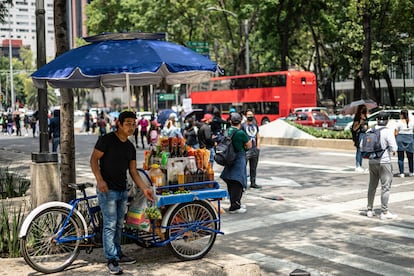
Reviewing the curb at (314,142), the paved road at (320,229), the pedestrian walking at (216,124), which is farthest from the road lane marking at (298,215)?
the curb at (314,142)

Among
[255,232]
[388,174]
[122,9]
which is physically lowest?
[255,232]

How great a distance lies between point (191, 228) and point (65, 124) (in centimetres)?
253

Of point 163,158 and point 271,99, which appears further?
point 271,99

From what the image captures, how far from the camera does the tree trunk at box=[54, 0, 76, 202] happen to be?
8.03 m

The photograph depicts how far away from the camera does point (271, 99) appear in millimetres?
41938

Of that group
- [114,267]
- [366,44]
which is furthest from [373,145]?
[366,44]

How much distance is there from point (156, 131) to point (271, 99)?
2177cm

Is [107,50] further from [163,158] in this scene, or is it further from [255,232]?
[255,232]

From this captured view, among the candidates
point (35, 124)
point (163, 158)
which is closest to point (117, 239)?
point (163, 158)

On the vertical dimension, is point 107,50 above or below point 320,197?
above

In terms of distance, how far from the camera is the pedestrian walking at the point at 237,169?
33.7 feet

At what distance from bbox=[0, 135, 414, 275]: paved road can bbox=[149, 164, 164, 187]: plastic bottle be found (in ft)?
5.12

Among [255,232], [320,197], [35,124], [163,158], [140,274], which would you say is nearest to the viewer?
[140,274]

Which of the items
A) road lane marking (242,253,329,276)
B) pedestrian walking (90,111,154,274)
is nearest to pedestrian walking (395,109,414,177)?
road lane marking (242,253,329,276)
